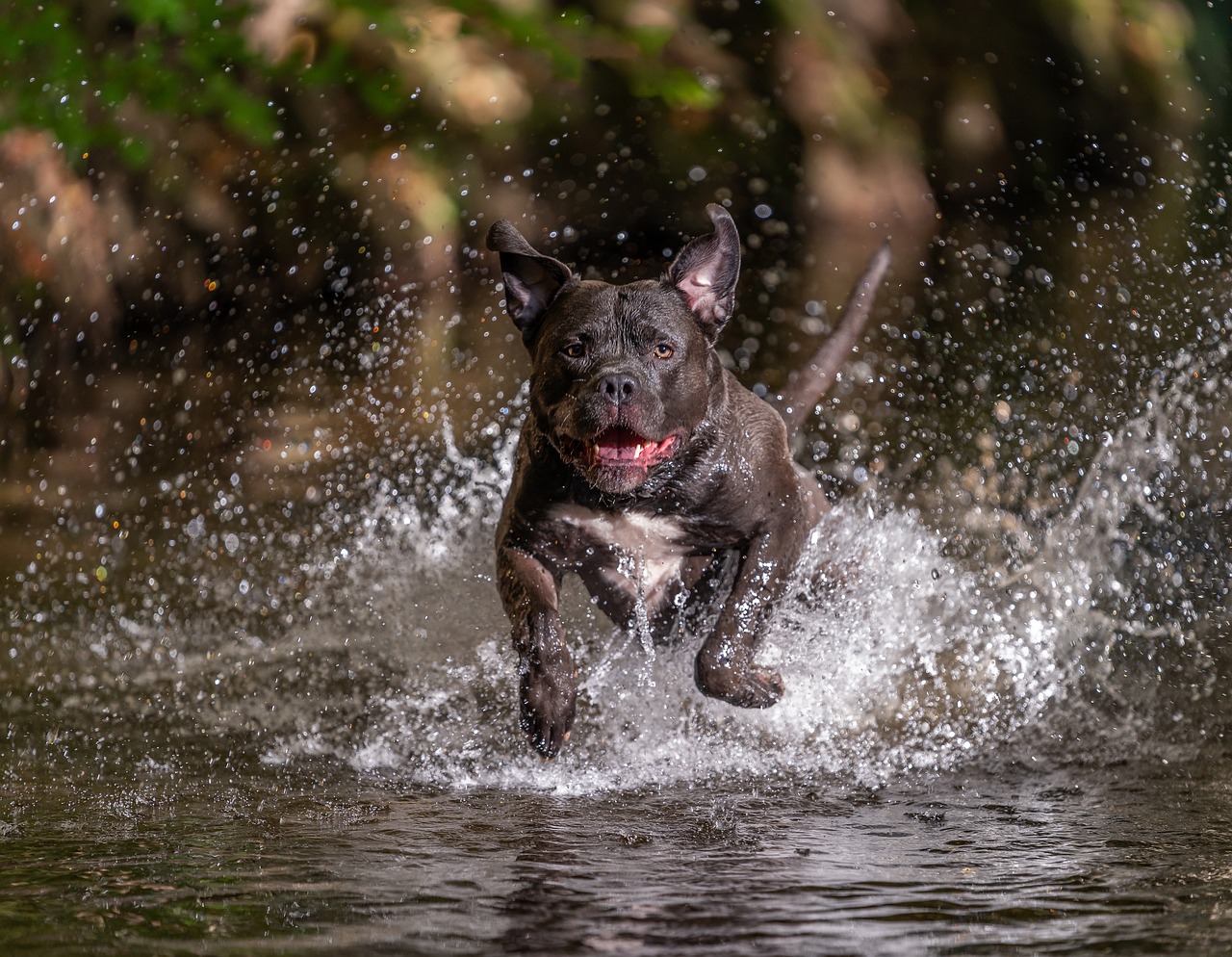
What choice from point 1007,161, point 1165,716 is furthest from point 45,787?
point 1007,161

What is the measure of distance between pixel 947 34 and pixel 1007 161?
3.34 ft

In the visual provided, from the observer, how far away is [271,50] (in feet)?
28.4

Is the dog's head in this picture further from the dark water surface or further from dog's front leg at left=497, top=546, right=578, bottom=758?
the dark water surface

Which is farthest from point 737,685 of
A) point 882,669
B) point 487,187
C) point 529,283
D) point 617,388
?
point 487,187

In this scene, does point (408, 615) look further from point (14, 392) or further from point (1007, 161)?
point (1007, 161)

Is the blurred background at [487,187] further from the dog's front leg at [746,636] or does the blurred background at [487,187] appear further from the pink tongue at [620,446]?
the pink tongue at [620,446]

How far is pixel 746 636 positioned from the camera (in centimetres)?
415

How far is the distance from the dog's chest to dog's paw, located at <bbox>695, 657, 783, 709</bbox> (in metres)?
0.40

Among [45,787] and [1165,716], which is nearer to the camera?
[45,787]

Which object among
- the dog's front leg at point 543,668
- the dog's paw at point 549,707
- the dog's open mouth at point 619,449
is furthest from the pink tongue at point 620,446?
the dog's paw at point 549,707

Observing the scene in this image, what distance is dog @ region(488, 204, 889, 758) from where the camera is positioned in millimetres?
3887

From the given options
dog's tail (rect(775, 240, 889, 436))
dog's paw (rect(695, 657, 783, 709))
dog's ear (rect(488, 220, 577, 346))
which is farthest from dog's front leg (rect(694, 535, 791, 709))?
dog's ear (rect(488, 220, 577, 346))

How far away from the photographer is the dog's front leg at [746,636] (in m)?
4.10

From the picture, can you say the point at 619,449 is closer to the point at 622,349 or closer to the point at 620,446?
the point at 620,446
